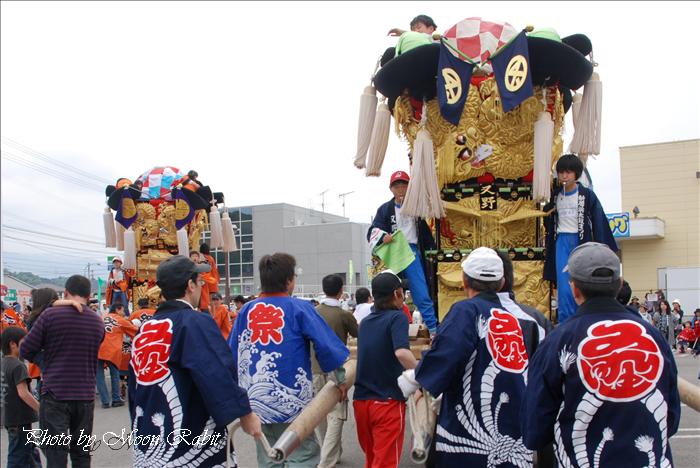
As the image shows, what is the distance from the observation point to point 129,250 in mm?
10266

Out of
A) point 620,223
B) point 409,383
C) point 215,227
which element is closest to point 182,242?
point 215,227

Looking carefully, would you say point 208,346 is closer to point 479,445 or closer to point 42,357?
point 479,445

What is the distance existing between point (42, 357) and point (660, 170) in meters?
25.6

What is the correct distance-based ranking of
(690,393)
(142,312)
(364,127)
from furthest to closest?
(142,312) → (364,127) → (690,393)

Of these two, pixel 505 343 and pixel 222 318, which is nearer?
pixel 505 343

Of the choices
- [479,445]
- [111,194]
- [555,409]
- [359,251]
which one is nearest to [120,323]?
[111,194]

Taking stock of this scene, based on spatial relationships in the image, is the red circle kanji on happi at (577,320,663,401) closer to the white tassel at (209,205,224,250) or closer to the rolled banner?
the rolled banner

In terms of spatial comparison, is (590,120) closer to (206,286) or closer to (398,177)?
(398,177)

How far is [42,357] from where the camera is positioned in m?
4.86

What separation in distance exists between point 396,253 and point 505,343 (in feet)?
8.40

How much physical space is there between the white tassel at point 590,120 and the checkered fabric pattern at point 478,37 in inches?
33.3

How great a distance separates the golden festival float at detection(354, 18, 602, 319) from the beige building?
2015 centimetres

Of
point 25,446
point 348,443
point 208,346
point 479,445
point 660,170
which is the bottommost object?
point 348,443

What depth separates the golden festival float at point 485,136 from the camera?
17.6 ft
